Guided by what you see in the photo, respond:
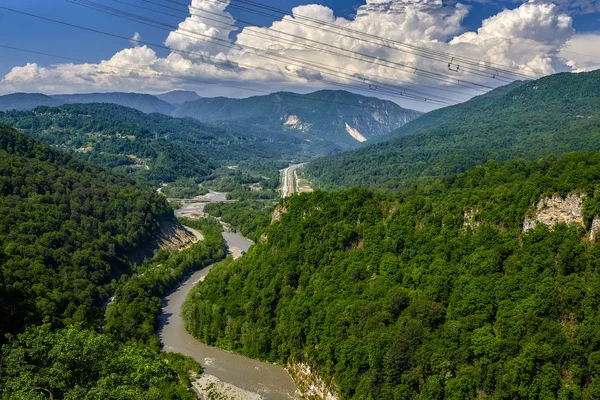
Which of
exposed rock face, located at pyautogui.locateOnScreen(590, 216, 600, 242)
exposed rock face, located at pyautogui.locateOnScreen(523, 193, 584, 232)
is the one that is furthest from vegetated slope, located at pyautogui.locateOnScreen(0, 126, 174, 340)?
exposed rock face, located at pyautogui.locateOnScreen(590, 216, 600, 242)

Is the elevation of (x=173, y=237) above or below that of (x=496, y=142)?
below

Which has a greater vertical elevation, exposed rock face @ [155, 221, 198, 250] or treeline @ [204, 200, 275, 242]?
treeline @ [204, 200, 275, 242]

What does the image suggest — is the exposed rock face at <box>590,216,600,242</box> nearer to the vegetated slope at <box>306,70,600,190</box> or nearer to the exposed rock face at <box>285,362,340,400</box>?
the exposed rock face at <box>285,362,340,400</box>

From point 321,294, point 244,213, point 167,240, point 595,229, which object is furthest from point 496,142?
point 595,229

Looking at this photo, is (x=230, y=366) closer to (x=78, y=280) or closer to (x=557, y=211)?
(x=78, y=280)

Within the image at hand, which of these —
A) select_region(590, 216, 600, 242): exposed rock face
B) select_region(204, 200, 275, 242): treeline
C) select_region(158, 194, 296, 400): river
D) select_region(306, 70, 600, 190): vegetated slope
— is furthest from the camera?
select_region(306, 70, 600, 190): vegetated slope

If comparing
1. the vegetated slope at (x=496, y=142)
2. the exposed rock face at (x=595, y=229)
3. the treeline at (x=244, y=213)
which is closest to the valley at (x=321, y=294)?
the exposed rock face at (x=595, y=229)

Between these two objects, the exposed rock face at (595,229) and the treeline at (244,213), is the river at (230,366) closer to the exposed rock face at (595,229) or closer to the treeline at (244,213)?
the exposed rock face at (595,229)
